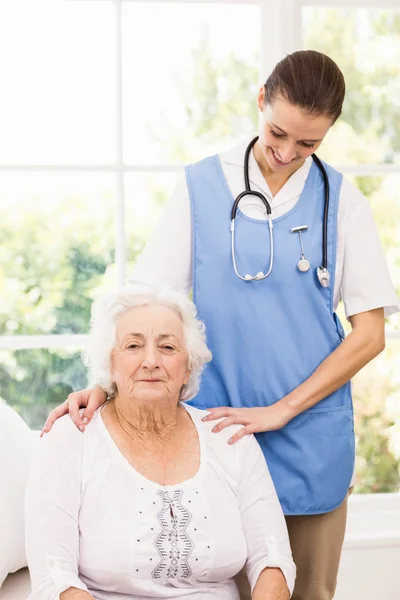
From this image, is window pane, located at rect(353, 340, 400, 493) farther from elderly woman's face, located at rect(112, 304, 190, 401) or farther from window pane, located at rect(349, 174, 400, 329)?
elderly woman's face, located at rect(112, 304, 190, 401)

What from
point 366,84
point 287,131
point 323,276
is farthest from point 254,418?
point 366,84

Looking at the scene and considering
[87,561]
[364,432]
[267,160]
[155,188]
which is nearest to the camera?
[87,561]

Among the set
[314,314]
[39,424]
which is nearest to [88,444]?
[314,314]

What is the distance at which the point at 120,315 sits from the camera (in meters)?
1.89

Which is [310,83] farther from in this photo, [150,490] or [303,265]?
[150,490]

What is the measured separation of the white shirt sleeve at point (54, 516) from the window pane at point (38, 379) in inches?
39.5

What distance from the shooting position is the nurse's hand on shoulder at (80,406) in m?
1.82

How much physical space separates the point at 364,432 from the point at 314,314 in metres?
1.23

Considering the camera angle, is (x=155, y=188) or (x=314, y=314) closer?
(x=314, y=314)

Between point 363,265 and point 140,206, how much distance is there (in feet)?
3.42

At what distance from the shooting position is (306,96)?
1.76 metres

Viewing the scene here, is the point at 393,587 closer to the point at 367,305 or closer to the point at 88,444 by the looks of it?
the point at 367,305

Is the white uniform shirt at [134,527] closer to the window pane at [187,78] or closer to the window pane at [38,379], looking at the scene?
the window pane at [38,379]

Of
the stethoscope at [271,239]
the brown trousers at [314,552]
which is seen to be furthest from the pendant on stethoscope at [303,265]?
the brown trousers at [314,552]
